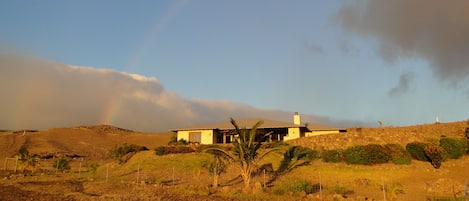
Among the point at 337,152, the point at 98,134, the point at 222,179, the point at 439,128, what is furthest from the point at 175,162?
the point at 98,134

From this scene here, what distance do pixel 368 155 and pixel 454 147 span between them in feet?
26.3

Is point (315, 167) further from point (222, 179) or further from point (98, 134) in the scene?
point (98, 134)

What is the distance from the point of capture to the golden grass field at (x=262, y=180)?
2052 centimetres

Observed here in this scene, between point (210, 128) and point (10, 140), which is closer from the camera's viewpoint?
point (210, 128)

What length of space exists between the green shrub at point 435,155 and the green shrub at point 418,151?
39.5 inches

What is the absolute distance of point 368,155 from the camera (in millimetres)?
32406

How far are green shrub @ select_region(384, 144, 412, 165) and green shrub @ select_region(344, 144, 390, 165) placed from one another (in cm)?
57

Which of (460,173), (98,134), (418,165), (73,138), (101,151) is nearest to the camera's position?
(460,173)

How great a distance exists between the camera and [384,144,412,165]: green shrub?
31.6 meters

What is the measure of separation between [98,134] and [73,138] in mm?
13853

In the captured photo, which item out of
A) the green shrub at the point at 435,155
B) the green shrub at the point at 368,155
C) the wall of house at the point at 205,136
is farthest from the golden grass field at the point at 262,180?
the wall of house at the point at 205,136

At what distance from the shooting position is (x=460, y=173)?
28.6 meters

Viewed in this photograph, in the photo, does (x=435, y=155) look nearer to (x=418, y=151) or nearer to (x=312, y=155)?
(x=418, y=151)

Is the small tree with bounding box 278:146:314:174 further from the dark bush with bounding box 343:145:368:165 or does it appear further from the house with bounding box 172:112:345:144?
the house with bounding box 172:112:345:144
